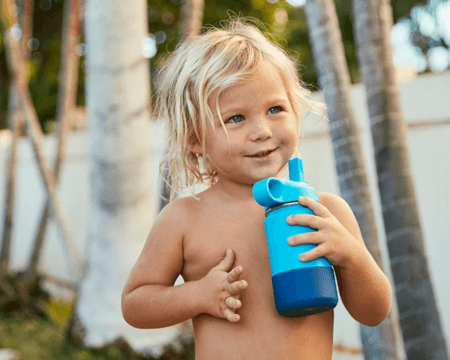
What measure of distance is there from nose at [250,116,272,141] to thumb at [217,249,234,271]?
0.32m

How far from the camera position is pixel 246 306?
Result: 4.34ft

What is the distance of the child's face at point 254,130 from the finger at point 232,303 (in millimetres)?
353

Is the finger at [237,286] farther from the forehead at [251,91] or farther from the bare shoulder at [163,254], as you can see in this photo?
the forehead at [251,91]

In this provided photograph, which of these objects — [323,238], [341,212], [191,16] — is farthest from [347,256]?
[191,16]

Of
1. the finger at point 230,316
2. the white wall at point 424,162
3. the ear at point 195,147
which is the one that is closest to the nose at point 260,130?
the ear at point 195,147

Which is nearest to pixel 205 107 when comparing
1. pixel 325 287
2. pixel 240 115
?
pixel 240 115

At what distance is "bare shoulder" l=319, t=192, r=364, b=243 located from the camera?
142 centimetres

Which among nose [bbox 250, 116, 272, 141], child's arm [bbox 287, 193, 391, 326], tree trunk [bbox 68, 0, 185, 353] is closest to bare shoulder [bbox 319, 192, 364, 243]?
child's arm [bbox 287, 193, 391, 326]

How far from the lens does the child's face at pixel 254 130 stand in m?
1.35

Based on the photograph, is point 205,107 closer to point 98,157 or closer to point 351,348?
point 98,157

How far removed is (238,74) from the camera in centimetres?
136

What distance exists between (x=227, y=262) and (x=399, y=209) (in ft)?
4.11

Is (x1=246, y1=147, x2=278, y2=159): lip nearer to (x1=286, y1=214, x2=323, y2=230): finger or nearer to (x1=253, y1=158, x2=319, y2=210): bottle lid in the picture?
(x1=253, y1=158, x2=319, y2=210): bottle lid

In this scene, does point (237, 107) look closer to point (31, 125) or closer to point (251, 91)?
point (251, 91)
